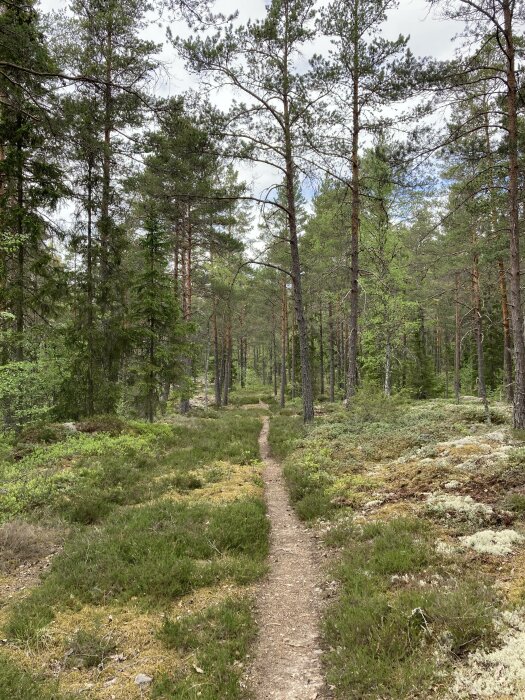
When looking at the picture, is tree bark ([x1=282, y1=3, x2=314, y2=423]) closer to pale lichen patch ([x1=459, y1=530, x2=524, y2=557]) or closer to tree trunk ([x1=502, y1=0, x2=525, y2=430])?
tree trunk ([x1=502, y1=0, x2=525, y2=430])

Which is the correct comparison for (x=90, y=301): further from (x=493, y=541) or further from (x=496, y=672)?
(x=496, y=672)

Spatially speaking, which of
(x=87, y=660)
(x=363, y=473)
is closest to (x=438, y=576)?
(x=87, y=660)

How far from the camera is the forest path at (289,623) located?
4.23m

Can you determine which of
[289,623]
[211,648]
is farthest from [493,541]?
[211,648]

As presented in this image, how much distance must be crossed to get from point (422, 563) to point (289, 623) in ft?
6.42

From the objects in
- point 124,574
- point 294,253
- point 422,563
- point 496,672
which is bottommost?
point 124,574

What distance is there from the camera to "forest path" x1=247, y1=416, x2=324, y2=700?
423 cm

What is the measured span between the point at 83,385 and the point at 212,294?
38.9ft

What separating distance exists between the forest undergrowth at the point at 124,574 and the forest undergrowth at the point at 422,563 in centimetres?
125

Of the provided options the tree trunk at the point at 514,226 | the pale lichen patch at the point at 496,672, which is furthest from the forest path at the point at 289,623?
the tree trunk at the point at 514,226

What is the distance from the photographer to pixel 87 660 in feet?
14.6

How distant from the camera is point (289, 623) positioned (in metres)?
5.29

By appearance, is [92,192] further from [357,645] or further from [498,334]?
[498,334]

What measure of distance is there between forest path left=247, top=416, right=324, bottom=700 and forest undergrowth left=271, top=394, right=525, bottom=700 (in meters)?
0.24
